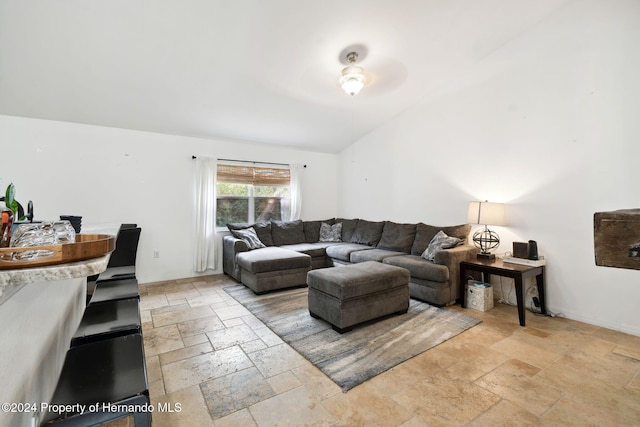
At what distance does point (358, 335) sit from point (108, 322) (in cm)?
189

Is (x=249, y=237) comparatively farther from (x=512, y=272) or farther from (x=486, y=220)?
(x=512, y=272)

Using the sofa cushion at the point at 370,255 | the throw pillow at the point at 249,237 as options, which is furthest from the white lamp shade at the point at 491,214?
the throw pillow at the point at 249,237

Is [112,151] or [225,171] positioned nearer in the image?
[112,151]

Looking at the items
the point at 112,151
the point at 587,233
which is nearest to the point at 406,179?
the point at 587,233

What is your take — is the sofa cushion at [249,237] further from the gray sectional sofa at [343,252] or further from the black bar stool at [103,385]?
the black bar stool at [103,385]

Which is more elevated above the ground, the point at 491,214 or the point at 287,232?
the point at 491,214

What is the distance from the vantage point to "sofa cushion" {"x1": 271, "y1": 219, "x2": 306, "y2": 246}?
4.98 metres

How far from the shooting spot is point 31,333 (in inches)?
39.2

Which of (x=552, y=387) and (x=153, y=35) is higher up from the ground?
(x=153, y=35)

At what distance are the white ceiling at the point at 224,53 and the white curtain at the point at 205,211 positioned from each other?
0.63 m

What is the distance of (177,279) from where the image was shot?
14.6 ft

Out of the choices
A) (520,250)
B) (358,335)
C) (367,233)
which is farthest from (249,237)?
(520,250)

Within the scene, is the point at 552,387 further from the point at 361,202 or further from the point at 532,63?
the point at 361,202

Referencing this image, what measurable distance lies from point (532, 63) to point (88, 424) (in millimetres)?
4488
